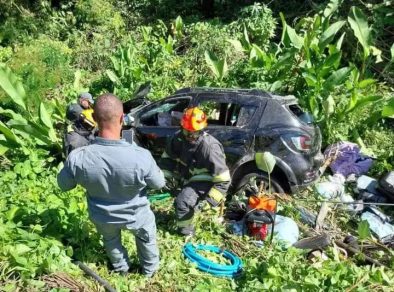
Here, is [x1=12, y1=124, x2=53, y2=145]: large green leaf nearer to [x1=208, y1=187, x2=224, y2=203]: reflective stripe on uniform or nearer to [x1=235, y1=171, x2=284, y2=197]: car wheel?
[x1=235, y1=171, x2=284, y2=197]: car wheel

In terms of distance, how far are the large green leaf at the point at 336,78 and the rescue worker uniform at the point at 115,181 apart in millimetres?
4951

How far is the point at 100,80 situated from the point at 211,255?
625cm

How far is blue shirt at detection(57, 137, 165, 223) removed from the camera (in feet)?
12.7

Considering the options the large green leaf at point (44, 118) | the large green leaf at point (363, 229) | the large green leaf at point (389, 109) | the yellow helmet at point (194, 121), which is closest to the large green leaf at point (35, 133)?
the large green leaf at point (44, 118)

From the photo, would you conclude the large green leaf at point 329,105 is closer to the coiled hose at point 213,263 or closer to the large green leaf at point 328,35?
the large green leaf at point 328,35

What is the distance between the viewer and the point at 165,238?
215 inches

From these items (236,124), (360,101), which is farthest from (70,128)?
(360,101)

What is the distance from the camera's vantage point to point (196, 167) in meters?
5.31

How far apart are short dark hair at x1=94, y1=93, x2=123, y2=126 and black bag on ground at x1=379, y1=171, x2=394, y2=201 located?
13.2 ft

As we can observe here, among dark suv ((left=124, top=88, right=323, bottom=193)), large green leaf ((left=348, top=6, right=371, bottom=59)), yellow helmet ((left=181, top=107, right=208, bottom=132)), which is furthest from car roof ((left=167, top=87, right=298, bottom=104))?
large green leaf ((left=348, top=6, right=371, bottom=59))

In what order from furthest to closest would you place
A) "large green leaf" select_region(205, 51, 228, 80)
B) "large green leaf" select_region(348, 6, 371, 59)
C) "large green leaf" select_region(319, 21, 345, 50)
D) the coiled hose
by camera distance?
"large green leaf" select_region(205, 51, 228, 80)
"large green leaf" select_region(348, 6, 371, 59)
"large green leaf" select_region(319, 21, 345, 50)
the coiled hose

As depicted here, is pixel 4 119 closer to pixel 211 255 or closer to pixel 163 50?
pixel 163 50

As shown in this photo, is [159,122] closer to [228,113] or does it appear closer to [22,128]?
[228,113]

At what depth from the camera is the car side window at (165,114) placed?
694cm
